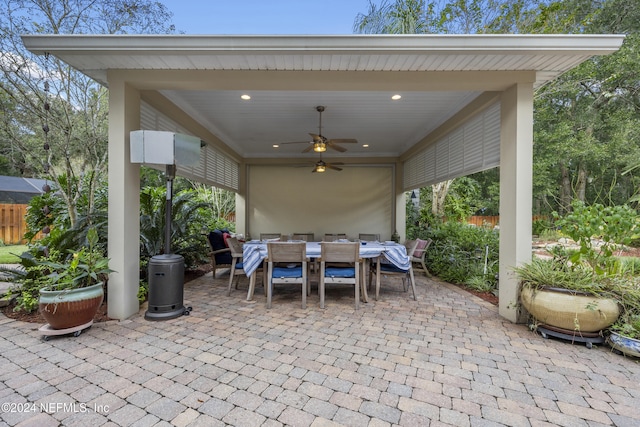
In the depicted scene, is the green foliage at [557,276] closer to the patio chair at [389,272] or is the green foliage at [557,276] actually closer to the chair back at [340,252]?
the patio chair at [389,272]

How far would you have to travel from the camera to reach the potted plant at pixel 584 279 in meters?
2.47

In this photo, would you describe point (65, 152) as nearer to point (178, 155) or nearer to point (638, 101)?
point (178, 155)

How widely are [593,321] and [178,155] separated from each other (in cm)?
438

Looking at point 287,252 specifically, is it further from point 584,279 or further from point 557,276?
point 584,279

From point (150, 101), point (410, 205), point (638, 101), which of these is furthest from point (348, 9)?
point (638, 101)

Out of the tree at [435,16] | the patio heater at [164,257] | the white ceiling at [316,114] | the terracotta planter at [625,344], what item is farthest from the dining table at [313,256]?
the tree at [435,16]

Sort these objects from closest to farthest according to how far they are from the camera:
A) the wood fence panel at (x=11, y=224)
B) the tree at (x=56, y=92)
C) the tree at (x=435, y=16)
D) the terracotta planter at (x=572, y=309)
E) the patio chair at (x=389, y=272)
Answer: the terracotta planter at (x=572, y=309), the tree at (x=56, y=92), the patio chair at (x=389, y=272), the tree at (x=435, y=16), the wood fence panel at (x=11, y=224)

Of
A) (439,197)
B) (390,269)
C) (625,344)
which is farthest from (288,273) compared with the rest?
(439,197)

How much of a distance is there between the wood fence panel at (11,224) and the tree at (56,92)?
5234mm

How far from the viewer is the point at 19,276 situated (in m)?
3.02

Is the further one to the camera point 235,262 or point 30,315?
point 235,262

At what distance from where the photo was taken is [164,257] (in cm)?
302

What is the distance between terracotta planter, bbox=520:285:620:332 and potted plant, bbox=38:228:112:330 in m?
4.31

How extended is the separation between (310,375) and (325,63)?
293 cm
